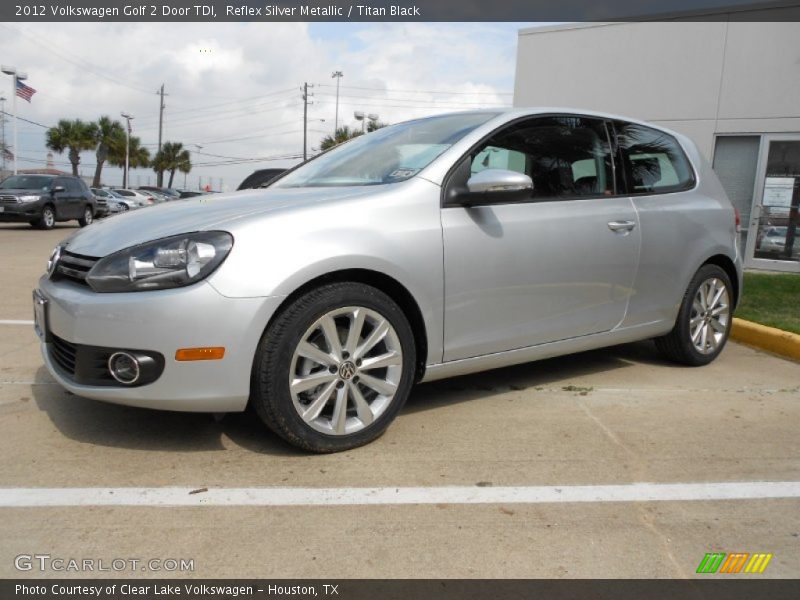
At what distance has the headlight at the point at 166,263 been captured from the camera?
254 centimetres

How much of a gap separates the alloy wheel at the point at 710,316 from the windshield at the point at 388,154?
6.62 ft

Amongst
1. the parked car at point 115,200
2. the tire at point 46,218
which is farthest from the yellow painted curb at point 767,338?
the parked car at point 115,200

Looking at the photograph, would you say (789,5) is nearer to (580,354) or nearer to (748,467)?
(580,354)

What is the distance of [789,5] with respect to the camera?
9.84 meters

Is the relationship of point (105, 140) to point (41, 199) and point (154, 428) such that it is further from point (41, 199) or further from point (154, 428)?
point (154, 428)

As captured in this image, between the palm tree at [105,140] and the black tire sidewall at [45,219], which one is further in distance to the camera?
the palm tree at [105,140]

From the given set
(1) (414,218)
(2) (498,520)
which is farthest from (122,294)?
(2) (498,520)

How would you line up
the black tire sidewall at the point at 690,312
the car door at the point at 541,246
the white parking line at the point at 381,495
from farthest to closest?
the black tire sidewall at the point at 690,312
the car door at the point at 541,246
the white parking line at the point at 381,495

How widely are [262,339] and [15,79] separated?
111 feet

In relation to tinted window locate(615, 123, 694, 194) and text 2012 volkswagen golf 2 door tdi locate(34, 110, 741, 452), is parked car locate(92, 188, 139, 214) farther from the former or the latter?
text 2012 volkswagen golf 2 door tdi locate(34, 110, 741, 452)

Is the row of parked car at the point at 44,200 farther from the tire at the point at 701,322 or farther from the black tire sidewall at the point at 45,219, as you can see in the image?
the tire at the point at 701,322
